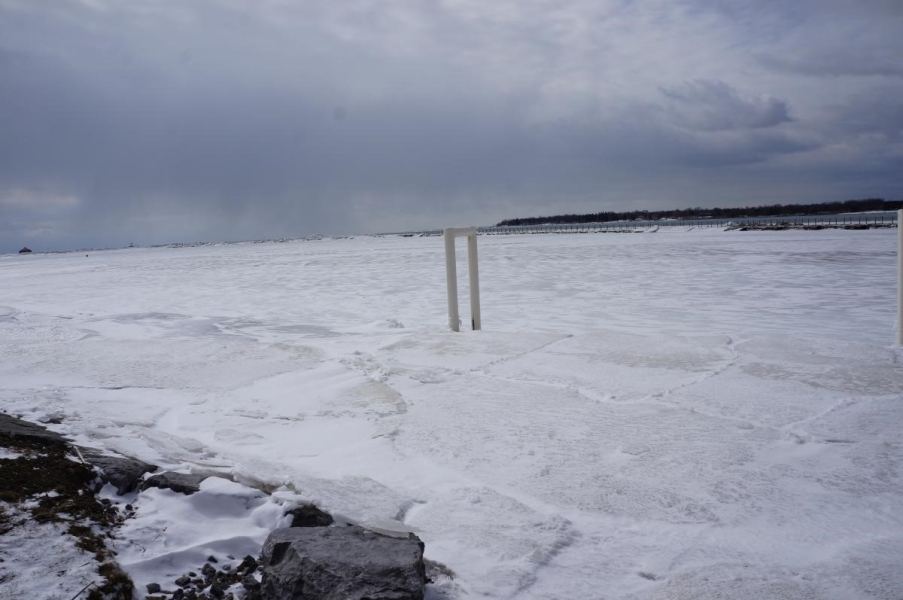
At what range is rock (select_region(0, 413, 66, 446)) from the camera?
3.60 metres

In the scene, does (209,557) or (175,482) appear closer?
(209,557)

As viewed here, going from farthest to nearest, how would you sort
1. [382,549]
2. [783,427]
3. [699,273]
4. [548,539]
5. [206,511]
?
[699,273], [783,427], [206,511], [548,539], [382,549]

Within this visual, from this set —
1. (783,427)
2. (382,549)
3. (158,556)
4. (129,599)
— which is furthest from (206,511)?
(783,427)

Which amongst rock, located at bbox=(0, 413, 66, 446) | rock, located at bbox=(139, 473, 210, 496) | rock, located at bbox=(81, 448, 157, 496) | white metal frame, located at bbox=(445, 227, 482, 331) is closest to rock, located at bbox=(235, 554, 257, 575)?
rock, located at bbox=(139, 473, 210, 496)

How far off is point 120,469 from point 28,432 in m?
0.90

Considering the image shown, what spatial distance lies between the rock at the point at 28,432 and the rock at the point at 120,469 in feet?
0.89

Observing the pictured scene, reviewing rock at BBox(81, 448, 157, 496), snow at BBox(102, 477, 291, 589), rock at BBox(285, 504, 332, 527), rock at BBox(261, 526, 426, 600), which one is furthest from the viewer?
rock at BBox(81, 448, 157, 496)

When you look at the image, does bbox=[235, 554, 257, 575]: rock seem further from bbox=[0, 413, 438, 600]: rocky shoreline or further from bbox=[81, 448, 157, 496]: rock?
bbox=[81, 448, 157, 496]: rock

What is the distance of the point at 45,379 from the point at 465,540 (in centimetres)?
501

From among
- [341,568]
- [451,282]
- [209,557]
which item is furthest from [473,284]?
[341,568]

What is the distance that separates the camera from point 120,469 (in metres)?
3.26

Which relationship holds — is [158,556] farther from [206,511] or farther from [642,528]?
[642,528]

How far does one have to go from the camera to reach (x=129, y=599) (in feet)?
7.62

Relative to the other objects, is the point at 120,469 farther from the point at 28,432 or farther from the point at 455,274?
the point at 455,274
